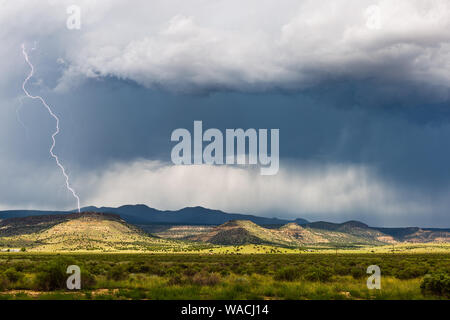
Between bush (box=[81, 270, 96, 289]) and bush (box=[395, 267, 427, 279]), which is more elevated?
bush (box=[81, 270, 96, 289])

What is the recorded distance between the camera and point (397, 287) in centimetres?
2633

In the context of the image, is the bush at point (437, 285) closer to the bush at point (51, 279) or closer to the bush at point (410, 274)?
the bush at point (410, 274)

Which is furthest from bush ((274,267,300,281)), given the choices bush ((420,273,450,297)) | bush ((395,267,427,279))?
bush ((395,267,427,279))

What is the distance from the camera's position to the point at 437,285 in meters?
24.2

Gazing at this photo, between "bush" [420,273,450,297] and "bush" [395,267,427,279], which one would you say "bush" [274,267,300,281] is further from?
"bush" [395,267,427,279]

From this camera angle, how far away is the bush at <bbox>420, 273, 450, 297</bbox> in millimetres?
23750

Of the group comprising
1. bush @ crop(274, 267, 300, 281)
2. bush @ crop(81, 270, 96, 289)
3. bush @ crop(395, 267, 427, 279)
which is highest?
bush @ crop(81, 270, 96, 289)

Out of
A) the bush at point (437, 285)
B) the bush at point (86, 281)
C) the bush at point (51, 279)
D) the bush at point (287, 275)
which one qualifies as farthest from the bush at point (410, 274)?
the bush at point (51, 279)

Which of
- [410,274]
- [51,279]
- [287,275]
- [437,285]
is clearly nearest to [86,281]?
[51,279]

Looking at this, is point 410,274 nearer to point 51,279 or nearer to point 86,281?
point 86,281
